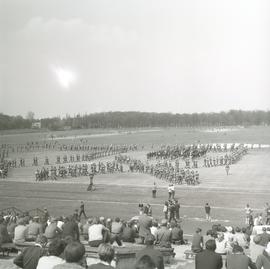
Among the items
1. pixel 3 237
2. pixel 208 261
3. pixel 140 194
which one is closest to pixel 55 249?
pixel 208 261

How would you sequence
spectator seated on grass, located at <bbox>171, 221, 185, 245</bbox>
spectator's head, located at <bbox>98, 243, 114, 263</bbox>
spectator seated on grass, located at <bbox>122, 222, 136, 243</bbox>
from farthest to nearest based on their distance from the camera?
spectator seated on grass, located at <bbox>171, 221, 185, 245</bbox>, spectator seated on grass, located at <bbox>122, 222, 136, 243</bbox>, spectator's head, located at <bbox>98, 243, 114, 263</bbox>

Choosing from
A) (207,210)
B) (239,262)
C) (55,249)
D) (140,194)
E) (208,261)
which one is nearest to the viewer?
(55,249)

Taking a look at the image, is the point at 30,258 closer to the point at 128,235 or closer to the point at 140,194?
the point at 128,235

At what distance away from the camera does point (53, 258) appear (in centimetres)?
775

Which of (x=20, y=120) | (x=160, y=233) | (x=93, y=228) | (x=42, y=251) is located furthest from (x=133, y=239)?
(x=20, y=120)

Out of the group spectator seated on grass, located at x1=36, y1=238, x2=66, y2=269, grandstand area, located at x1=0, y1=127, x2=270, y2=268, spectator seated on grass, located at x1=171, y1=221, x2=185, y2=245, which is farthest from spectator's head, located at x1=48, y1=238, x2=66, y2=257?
grandstand area, located at x1=0, y1=127, x2=270, y2=268

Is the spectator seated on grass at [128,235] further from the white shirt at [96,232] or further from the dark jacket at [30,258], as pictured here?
the dark jacket at [30,258]

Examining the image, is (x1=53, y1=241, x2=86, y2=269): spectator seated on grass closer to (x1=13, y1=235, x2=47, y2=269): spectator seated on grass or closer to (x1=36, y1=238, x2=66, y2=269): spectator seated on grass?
(x1=36, y1=238, x2=66, y2=269): spectator seated on grass

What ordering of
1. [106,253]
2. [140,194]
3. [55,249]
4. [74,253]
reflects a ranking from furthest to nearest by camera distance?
[140,194], [55,249], [106,253], [74,253]

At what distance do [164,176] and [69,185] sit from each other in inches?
326

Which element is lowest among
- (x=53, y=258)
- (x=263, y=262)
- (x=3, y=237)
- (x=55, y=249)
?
(x=3, y=237)

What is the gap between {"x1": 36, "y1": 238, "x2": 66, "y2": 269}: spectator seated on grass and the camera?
767 cm

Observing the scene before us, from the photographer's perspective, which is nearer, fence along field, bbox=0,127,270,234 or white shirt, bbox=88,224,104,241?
white shirt, bbox=88,224,104,241

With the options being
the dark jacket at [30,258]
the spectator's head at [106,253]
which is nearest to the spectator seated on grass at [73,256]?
the spectator's head at [106,253]
